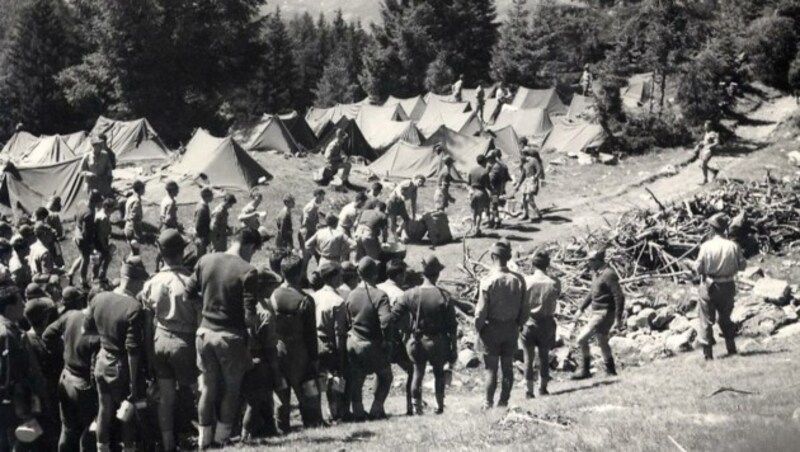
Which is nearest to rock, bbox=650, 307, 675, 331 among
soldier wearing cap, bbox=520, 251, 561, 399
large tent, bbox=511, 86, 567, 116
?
soldier wearing cap, bbox=520, 251, 561, 399

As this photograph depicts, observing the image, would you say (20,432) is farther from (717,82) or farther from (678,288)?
(717,82)

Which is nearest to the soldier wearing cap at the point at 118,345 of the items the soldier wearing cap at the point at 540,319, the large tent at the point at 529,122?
the soldier wearing cap at the point at 540,319

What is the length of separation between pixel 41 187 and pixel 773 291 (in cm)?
1745

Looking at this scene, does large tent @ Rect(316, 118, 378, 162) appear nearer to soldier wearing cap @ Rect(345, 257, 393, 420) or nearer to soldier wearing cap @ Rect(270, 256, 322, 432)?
soldier wearing cap @ Rect(345, 257, 393, 420)

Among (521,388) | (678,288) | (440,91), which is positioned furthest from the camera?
(440,91)

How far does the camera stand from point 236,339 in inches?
292

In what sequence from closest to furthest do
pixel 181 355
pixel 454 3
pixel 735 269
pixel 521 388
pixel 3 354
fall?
pixel 3 354 → pixel 181 355 → pixel 735 269 → pixel 521 388 → pixel 454 3

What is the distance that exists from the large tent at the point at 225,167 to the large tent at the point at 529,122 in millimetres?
13884

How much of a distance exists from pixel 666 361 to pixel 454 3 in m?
47.0

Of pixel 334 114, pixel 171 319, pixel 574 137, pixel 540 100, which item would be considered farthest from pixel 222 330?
pixel 540 100

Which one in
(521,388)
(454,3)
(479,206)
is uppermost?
(454,3)

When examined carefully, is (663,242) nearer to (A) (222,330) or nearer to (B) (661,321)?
(B) (661,321)

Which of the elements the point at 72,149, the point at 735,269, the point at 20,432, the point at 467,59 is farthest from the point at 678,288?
the point at 467,59

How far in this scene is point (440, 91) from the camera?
52.1 meters
